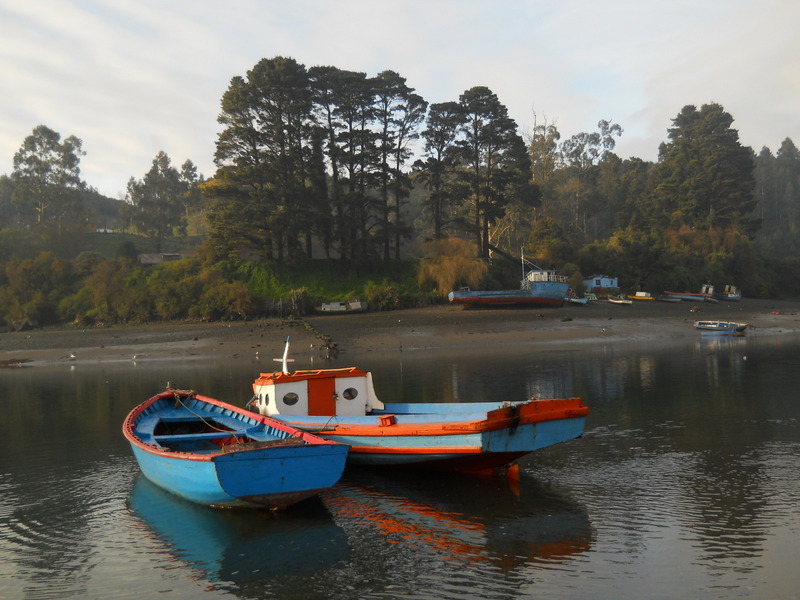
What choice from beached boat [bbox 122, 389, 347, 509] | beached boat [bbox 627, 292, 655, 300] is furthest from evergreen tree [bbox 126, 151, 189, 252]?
beached boat [bbox 122, 389, 347, 509]

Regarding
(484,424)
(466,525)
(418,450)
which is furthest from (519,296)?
(466,525)

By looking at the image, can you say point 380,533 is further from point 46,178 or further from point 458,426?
point 46,178

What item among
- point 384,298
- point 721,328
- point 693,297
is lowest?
point 721,328

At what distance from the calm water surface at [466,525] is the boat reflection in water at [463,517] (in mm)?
47

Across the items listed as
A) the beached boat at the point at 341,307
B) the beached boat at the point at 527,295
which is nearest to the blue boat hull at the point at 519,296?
the beached boat at the point at 527,295

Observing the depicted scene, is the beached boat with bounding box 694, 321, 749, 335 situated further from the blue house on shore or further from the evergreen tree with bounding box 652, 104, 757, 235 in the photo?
the evergreen tree with bounding box 652, 104, 757, 235

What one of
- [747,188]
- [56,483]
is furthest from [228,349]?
[747,188]

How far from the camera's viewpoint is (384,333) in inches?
1763

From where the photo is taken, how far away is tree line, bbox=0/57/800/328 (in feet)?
191

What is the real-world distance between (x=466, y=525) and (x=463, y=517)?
1.38ft

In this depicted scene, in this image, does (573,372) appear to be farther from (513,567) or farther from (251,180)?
(251,180)

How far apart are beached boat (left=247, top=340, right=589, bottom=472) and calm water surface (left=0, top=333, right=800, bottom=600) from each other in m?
0.77

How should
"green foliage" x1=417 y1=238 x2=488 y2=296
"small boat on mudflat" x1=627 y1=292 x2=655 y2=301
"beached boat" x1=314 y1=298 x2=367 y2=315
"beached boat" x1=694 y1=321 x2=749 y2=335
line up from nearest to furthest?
"beached boat" x1=694 y1=321 x2=749 y2=335, "beached boat" x1=314 y1=298 x2=367 y2=315, "green foliage" x1=417 y1=238 x2=488 y2=296, "small boat on mudflat" x1=627 y1=292 x2=655 y2=301

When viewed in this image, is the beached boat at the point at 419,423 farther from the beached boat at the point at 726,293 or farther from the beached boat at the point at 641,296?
the beached boat at the point at 726,293
